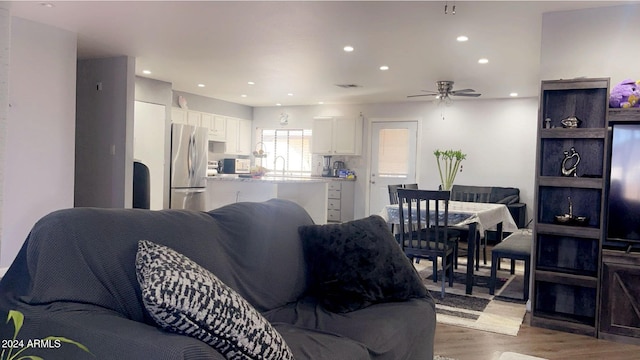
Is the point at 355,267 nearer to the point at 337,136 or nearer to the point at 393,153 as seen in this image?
the point at 393,153

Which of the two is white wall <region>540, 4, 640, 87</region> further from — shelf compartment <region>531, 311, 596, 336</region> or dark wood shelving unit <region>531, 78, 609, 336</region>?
shelf compartment <region>531, 311, 596, 336</region>

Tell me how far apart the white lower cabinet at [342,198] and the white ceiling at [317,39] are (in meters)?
2.53

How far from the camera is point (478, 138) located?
7.98m

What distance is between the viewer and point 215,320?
122 cm

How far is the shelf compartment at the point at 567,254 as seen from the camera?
3.47m

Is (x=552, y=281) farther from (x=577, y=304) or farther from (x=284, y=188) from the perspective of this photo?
(x=284, y=188)

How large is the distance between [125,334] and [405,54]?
4498 millimetres

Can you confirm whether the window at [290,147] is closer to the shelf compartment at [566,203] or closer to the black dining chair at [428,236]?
the black dining chair at [428,236]

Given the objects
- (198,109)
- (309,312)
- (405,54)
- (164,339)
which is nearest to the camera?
(164,339)

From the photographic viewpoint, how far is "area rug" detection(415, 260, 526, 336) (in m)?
3.50

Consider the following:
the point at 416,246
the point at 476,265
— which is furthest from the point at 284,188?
the point at 476,265

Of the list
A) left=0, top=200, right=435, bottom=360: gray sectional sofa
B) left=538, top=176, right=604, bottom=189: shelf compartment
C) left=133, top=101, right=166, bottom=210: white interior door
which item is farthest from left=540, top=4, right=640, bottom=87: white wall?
left=133, top=101, right=166, bottom=210: white interior door

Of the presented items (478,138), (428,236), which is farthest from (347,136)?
(428,236)

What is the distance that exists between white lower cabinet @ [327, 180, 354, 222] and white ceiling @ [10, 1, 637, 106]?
2.53 metres
